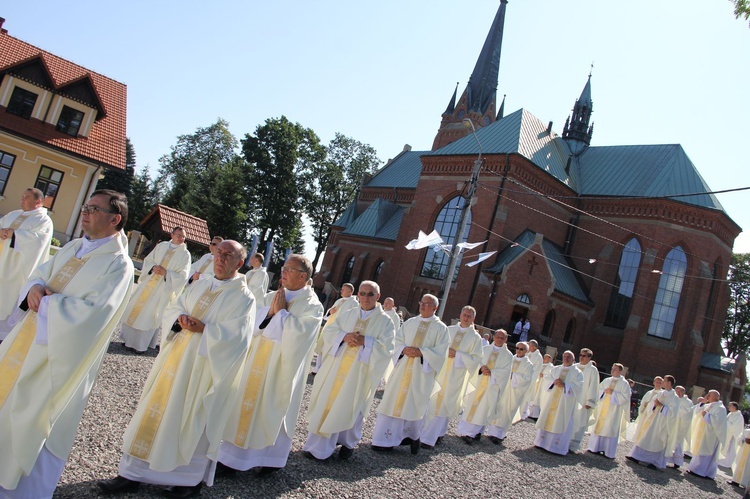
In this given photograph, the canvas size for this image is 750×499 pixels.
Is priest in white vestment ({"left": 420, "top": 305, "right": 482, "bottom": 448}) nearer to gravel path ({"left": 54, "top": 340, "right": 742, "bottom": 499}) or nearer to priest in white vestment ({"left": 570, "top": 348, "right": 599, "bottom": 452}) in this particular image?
gravel path ({"left": 54, "top": 340, "right": 742, "bottom": 499})

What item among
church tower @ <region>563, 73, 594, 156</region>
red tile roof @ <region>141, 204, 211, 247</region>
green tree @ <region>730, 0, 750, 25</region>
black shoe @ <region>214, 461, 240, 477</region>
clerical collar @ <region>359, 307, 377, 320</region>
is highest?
church tower @ <region>563, 73, 594, 156</region>

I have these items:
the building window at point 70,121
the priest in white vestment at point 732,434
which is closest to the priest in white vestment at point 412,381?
the priest in white vestment at point 732,434

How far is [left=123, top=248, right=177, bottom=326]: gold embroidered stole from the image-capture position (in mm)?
9828

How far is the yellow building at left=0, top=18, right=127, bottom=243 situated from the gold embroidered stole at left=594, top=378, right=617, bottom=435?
2124 centimetres

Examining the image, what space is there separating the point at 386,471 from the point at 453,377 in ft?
9.15

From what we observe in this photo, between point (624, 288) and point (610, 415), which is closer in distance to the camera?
point (610, 415)

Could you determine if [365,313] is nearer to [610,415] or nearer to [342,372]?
[342,372]

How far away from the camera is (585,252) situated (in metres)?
33.2

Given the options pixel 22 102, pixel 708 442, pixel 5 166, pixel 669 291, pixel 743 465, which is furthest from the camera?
pixel 669 291

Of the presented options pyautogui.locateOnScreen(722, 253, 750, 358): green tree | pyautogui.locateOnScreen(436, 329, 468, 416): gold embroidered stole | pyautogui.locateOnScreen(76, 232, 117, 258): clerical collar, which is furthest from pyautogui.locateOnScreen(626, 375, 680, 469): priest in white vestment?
pyautogui.locateOnScreen(722, 253, 750, 358): green tree

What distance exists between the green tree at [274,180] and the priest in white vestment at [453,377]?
4174cm

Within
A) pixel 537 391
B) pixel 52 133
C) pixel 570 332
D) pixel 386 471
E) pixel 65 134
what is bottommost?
pixel 386 471

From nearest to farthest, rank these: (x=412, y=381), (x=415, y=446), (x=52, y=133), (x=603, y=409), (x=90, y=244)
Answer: (x=90, y=244), (x=412, y=381), (x=415, y=446), (x=603, y=409), (x=52, y=133)

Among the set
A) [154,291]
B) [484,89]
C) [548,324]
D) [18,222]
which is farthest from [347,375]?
[484,89]
